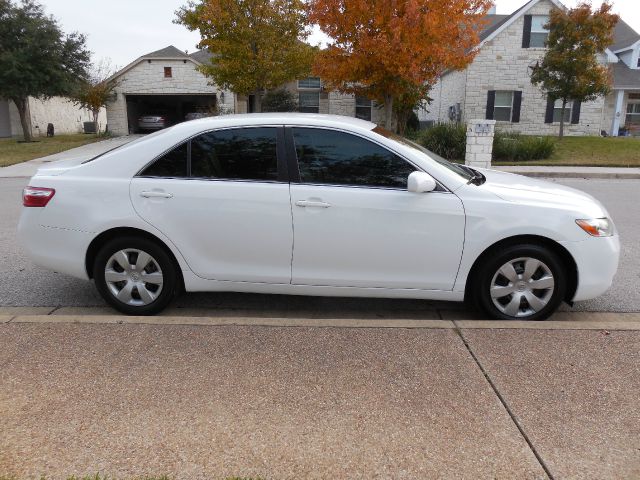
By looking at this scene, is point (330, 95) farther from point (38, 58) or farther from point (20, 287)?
point (20, 287)

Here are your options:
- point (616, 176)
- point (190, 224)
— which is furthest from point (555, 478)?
point (616, 176)

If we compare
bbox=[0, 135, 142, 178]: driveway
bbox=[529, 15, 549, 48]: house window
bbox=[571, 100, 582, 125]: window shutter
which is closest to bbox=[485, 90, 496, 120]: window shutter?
bbox=[529, 15, 549, 48]: house window

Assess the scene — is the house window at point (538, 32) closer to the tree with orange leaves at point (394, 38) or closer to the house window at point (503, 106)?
the house window at point (503, 106)

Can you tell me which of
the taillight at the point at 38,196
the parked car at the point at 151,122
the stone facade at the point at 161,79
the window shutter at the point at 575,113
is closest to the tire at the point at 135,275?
the taillight at the point at 38,196

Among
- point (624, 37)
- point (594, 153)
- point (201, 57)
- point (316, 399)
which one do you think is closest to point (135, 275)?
point (316, 399)

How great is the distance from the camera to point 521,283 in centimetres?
398

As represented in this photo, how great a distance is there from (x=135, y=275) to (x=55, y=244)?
706 millimetres

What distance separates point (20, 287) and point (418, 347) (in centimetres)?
381

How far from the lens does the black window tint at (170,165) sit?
413cm

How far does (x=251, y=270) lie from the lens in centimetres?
411

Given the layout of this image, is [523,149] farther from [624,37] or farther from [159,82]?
[159,82]

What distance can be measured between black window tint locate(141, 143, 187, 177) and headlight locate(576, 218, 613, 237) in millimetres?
3005

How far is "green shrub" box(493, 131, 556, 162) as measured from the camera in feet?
59.6

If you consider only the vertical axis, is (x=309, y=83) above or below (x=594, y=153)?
above
